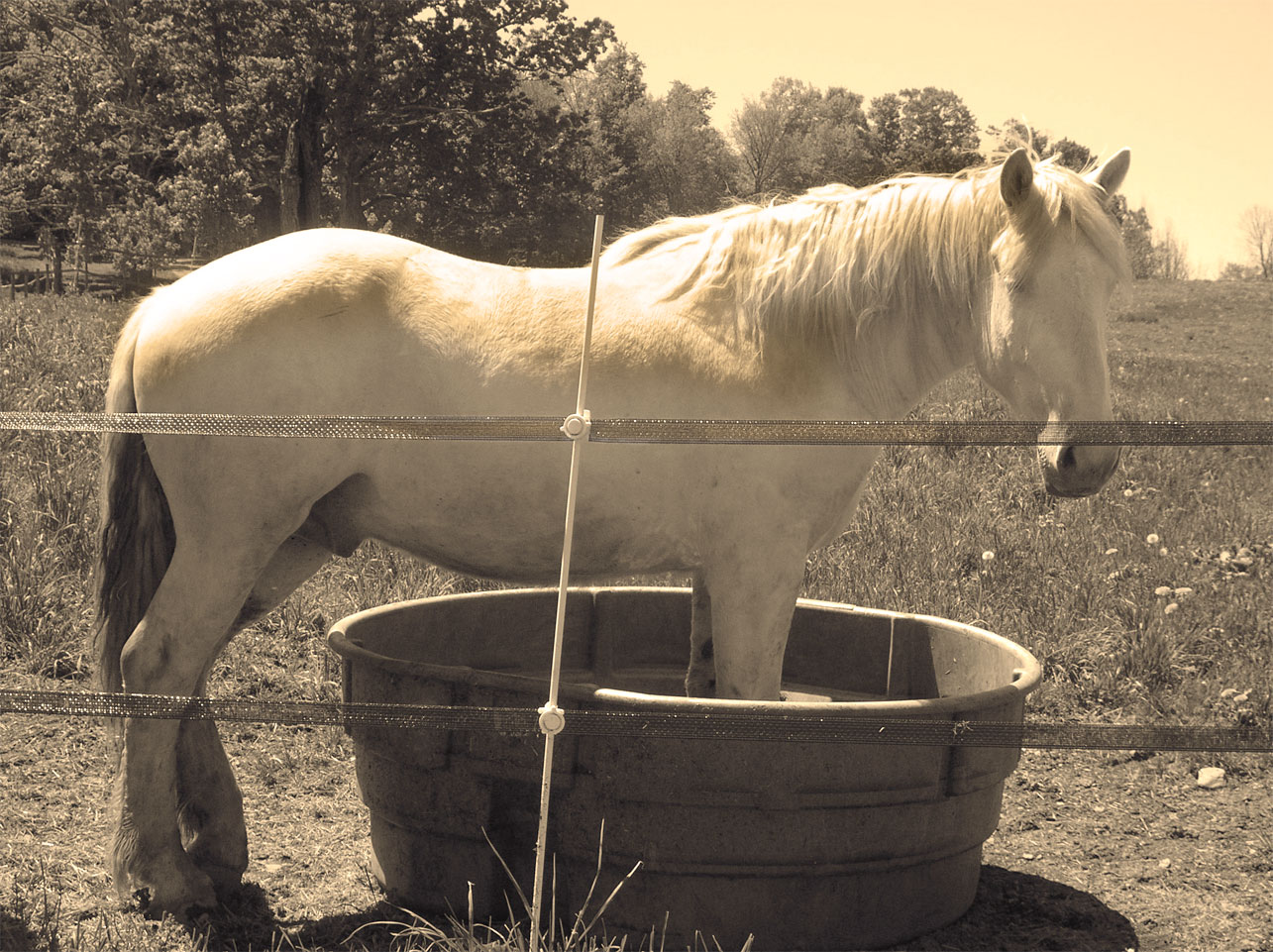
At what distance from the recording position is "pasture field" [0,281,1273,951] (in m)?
2.92

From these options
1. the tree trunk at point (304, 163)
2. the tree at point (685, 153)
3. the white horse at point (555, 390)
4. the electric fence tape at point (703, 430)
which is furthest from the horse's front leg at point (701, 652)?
the tree at point (685, 153)

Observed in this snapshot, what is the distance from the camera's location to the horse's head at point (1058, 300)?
98.3 inches

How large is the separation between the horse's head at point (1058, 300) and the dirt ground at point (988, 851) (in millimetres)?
1216

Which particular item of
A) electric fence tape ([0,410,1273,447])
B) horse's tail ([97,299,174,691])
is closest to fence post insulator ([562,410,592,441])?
electric fence tape ([0,410,1273,447])

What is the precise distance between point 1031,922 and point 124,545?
2531 millimetres

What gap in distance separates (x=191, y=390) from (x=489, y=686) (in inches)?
38.2

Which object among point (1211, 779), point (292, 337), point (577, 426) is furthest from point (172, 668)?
point (1211, 779)

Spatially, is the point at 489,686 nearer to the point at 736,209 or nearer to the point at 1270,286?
the point at 736,209

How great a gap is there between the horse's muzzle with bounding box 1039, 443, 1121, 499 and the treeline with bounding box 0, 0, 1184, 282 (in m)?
23.2

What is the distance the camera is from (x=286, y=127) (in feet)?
86.2

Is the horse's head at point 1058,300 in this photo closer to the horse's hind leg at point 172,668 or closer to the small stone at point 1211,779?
the horse's hind leg at point 172,668

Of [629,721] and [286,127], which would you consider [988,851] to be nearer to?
[629,721]

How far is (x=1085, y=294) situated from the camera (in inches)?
98.4

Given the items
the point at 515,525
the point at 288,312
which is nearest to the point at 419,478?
the point at 515,525
